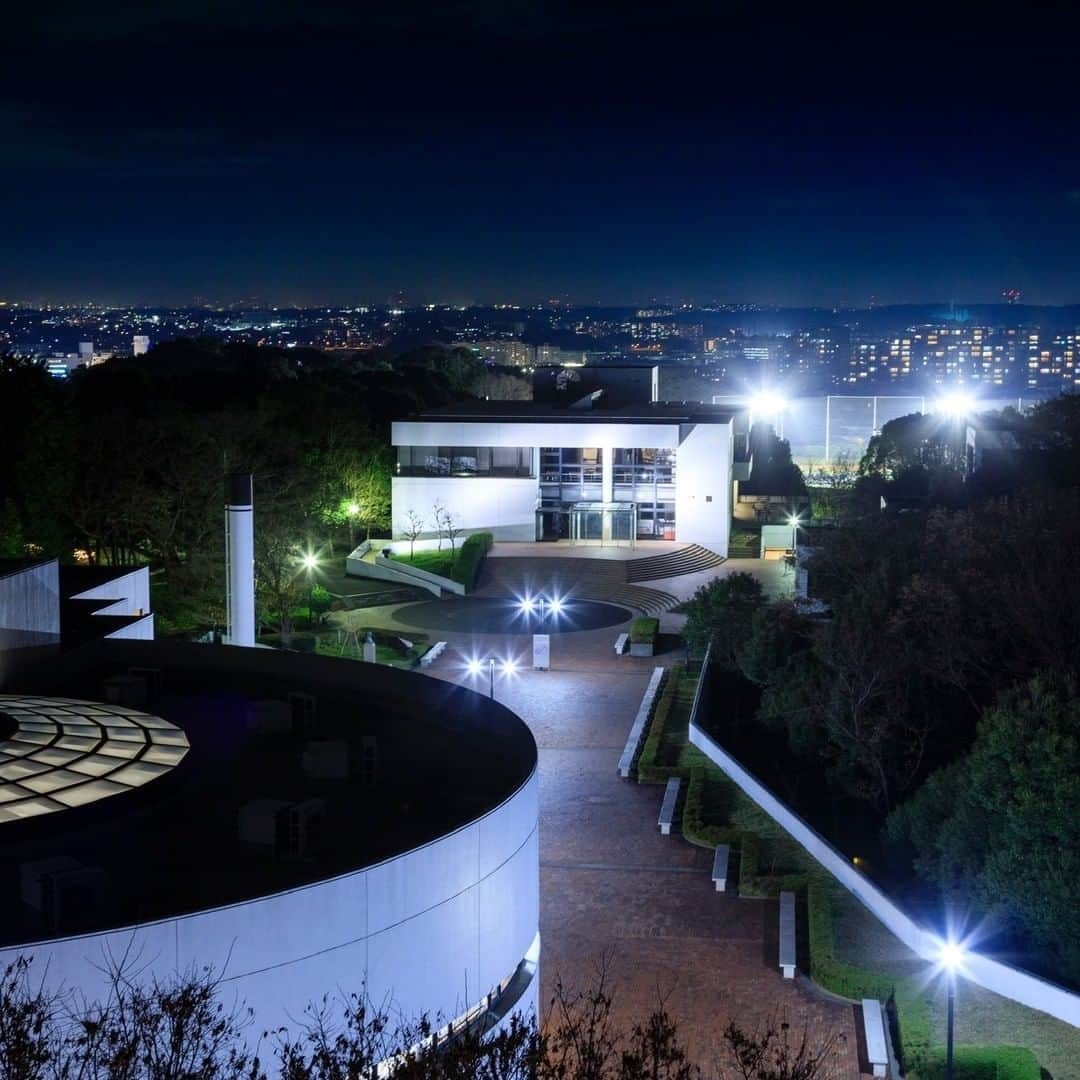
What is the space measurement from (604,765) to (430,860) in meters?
13.7

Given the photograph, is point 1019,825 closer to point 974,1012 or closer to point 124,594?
point 974,1012

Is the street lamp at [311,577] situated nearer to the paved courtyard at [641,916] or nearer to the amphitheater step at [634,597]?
the amphitheater step at [634,597]

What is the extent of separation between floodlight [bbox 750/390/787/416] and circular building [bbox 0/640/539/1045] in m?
47.7

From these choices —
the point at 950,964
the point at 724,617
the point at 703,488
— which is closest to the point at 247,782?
the point at 950,964

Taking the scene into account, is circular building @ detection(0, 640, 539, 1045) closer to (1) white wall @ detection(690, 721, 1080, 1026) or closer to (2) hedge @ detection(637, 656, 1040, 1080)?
(2) hedge @ detection(637, 656, 1040, 1080)

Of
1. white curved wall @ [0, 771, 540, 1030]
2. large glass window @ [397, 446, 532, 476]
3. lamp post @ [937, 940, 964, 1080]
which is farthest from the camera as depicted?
large glass window @ [397, 446, 532, 476]

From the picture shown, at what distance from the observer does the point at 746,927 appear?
1916cm

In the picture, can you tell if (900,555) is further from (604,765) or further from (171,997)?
(171,997)

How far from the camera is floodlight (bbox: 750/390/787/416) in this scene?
66375 millimetres

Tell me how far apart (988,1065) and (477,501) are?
35.8 metres

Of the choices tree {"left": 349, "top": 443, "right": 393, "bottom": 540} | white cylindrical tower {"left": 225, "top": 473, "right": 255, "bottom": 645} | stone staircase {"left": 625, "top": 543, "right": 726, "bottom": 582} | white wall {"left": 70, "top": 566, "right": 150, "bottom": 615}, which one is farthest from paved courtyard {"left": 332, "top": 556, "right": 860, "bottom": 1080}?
tree {"left": 349, "top": 443, "right": 393, "bottom": 540}

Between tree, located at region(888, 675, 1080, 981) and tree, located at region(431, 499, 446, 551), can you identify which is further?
tree, located at region(431, 499, 446, 551)

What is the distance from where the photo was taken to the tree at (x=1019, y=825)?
17469mm

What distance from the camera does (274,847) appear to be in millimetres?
13172
